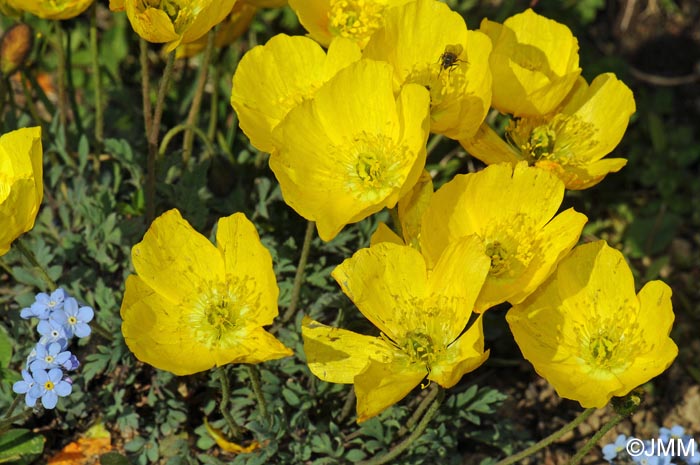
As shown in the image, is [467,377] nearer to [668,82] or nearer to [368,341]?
[368,341]

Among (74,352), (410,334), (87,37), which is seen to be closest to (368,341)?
(410,334)

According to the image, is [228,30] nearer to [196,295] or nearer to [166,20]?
[166,20]

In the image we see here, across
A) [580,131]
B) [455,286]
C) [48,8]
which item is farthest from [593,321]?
[48,8]

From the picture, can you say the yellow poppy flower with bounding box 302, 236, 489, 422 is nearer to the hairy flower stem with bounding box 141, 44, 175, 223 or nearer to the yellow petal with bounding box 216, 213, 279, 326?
the yellow petal with bounding box 216, 213, 279, 326

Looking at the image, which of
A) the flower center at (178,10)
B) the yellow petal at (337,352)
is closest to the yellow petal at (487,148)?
the yellow petal at (337,352)

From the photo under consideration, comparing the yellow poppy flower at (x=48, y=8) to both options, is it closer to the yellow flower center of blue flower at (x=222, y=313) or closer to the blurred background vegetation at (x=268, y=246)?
the blurred background vegetation at (x=268, y=246)
